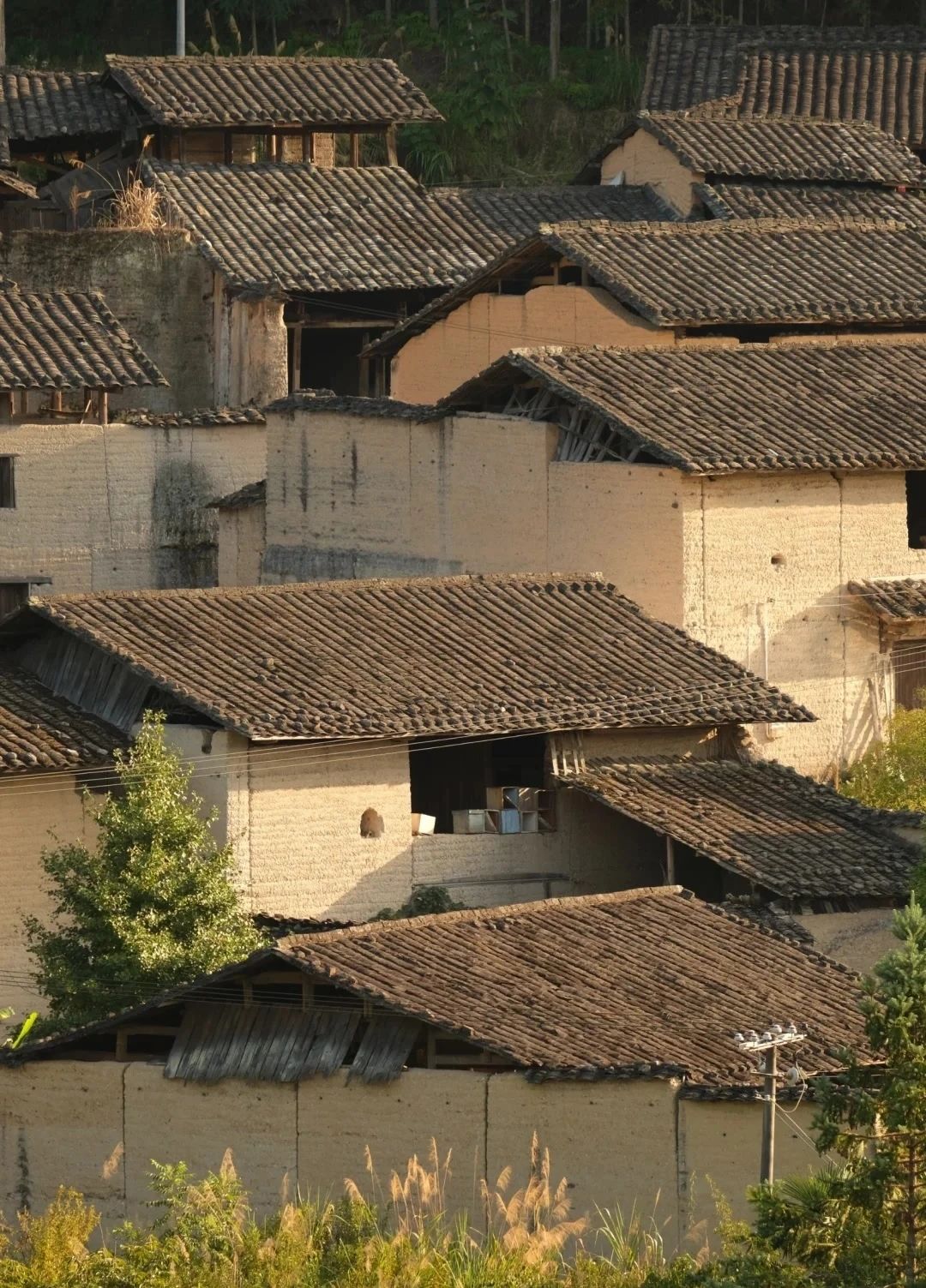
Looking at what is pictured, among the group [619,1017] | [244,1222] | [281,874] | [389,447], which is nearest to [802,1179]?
[244,1222]

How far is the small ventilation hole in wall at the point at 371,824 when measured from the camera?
26.6m

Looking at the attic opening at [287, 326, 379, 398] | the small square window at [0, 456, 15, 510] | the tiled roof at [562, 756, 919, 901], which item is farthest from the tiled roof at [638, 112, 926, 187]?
the tiled roof at [562, 756, 919, 901]

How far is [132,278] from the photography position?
40.6m

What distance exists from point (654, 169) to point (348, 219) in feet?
12.6

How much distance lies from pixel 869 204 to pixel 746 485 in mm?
10249

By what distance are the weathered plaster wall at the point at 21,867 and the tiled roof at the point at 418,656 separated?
1.28m

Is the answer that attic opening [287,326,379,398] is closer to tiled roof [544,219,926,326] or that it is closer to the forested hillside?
the forested hillside

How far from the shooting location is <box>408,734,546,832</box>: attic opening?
27.7m

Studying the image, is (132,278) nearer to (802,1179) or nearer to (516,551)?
(516,551)

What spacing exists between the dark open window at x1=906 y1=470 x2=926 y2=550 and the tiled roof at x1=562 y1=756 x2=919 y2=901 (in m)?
5.18

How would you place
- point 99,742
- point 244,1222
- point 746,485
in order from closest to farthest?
point 244,1222, point 99,742, point 746,485

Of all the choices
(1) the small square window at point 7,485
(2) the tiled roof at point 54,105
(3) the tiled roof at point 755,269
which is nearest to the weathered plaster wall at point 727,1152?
(3) the tiled roof at point 755,269

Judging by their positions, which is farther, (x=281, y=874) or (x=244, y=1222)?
(x=281, y=874)

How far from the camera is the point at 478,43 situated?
5028cm
